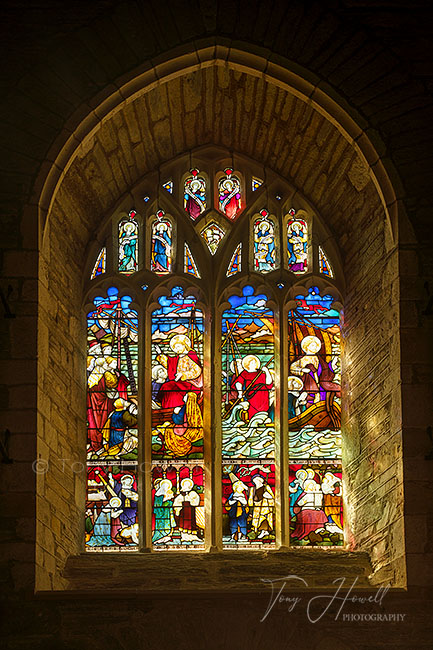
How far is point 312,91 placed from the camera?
911 centimetres

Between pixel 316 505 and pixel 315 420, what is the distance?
65 centimetres

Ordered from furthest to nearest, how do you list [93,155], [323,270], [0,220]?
[323,270] → [93,155] → [0,220]

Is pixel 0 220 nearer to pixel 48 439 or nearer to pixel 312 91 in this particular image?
Answer: pixel 48 439

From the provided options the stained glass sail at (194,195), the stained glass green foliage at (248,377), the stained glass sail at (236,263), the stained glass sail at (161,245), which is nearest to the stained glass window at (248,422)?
the stained glass green foliage at (248,377)

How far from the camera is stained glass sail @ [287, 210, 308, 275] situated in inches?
410

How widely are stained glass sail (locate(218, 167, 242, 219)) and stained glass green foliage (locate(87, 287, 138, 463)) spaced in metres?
1.12

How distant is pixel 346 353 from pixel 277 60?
2.35 metres

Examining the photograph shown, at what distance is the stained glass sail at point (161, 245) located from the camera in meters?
10.4

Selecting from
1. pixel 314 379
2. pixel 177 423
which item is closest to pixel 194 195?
pixel 314 379

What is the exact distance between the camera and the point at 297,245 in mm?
10469

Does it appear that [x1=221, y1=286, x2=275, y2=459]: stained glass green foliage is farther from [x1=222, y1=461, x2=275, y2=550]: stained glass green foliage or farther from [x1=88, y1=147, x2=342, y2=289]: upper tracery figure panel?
[x1=88, y1=147, x2=342, y2=289]: upper tracery figure panel

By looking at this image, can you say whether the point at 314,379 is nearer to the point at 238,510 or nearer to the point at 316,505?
the point at 316,505

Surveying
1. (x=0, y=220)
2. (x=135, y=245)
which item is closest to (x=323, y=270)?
(x=135, y=245)

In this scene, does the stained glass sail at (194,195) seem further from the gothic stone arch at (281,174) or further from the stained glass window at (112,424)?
the stained glass window at (112,424)
